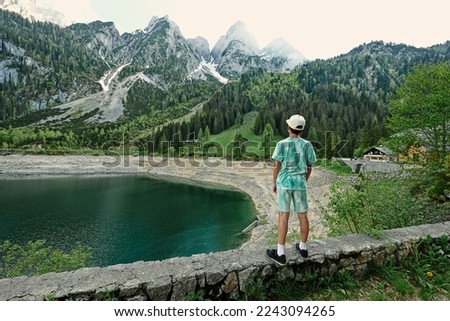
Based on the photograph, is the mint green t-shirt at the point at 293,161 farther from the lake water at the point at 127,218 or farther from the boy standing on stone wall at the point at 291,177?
the lake water at the point at 127,218

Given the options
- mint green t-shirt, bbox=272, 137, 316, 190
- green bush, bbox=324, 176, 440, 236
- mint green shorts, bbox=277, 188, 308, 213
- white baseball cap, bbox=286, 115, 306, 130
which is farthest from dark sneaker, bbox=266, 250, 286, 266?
green bush, bbox=324, 176, 440, 236

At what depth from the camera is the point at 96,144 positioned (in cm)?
9131

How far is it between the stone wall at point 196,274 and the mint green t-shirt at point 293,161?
3.48 feet

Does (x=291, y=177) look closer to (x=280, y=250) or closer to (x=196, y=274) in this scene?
(x=280, y=250)

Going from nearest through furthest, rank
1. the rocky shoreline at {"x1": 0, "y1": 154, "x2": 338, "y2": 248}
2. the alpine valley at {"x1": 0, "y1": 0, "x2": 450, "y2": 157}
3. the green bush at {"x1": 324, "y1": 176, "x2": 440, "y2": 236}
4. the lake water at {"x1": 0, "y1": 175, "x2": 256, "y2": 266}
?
1. the green bush at {"x1": 324, "y1": 176, "x2": 440, "y2": 236}
2. the lake water at {"x1": 0, "y1": 175, "x2": 256, "y2": 266}
3. the rocky shoreline at {"x1": 0, "y1": 154, "x2": 338, "y2": 248}
4. the alpine valley at {"x1": 0, "y1": 0, "x2": 450, "y2": 157}

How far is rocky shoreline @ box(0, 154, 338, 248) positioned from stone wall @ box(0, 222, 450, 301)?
2111cm

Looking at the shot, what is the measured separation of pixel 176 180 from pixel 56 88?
6871 inches

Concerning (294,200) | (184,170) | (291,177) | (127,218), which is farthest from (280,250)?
(184,170)

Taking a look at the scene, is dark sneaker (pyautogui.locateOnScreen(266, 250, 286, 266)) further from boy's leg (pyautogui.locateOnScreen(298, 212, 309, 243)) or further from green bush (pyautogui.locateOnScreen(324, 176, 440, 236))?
green bush (pyautogui.locateOnScreen(324, 176, 440, 236))

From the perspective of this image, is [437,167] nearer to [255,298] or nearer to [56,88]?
[255,298]

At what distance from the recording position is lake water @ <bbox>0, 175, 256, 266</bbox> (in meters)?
20.4

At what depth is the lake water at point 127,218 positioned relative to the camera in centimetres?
2036

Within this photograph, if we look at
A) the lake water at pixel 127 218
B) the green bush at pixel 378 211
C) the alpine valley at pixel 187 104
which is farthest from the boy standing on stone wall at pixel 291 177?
the alpine valley at pixel 187 104

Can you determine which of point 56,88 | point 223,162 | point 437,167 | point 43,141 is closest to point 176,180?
point 223,162
